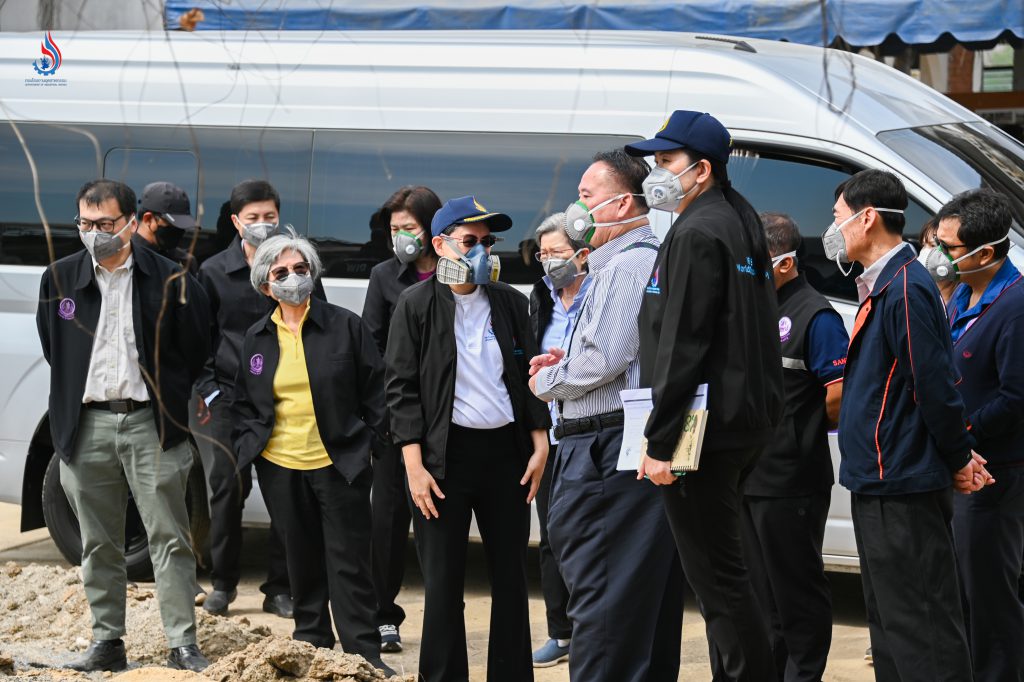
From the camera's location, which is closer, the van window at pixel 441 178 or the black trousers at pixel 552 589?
the black trousers at pixel 552 589

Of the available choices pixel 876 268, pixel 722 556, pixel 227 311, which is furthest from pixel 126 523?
pixel 876 268

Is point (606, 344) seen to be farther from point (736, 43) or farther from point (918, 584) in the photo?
point (736, 43)

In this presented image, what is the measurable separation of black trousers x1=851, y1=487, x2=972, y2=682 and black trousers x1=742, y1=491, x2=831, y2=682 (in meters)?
0.78

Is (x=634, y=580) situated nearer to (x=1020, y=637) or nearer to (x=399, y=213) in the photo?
(x=1020, y=637)

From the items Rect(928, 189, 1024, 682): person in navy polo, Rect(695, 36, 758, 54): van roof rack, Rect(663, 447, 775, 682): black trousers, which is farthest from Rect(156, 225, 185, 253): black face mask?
Rect(928, 189, 1024, 682): person in navy polo

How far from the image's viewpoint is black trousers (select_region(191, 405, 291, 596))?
272 inches

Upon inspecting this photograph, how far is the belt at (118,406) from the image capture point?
18.6 ft

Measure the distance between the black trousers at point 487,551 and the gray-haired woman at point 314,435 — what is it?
55 cm

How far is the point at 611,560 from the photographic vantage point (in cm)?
447

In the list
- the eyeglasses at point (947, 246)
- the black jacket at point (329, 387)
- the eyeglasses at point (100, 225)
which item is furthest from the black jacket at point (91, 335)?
the eyeglasses at point (947, 246)

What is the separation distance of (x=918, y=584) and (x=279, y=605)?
371cm

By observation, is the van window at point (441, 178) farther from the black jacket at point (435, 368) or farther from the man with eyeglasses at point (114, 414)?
the black jacket at point (435, 368)

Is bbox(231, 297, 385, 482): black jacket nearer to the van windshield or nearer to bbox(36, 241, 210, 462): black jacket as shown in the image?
bbox(36, 241, 210, 462): black jacket

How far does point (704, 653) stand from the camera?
6301 mm
